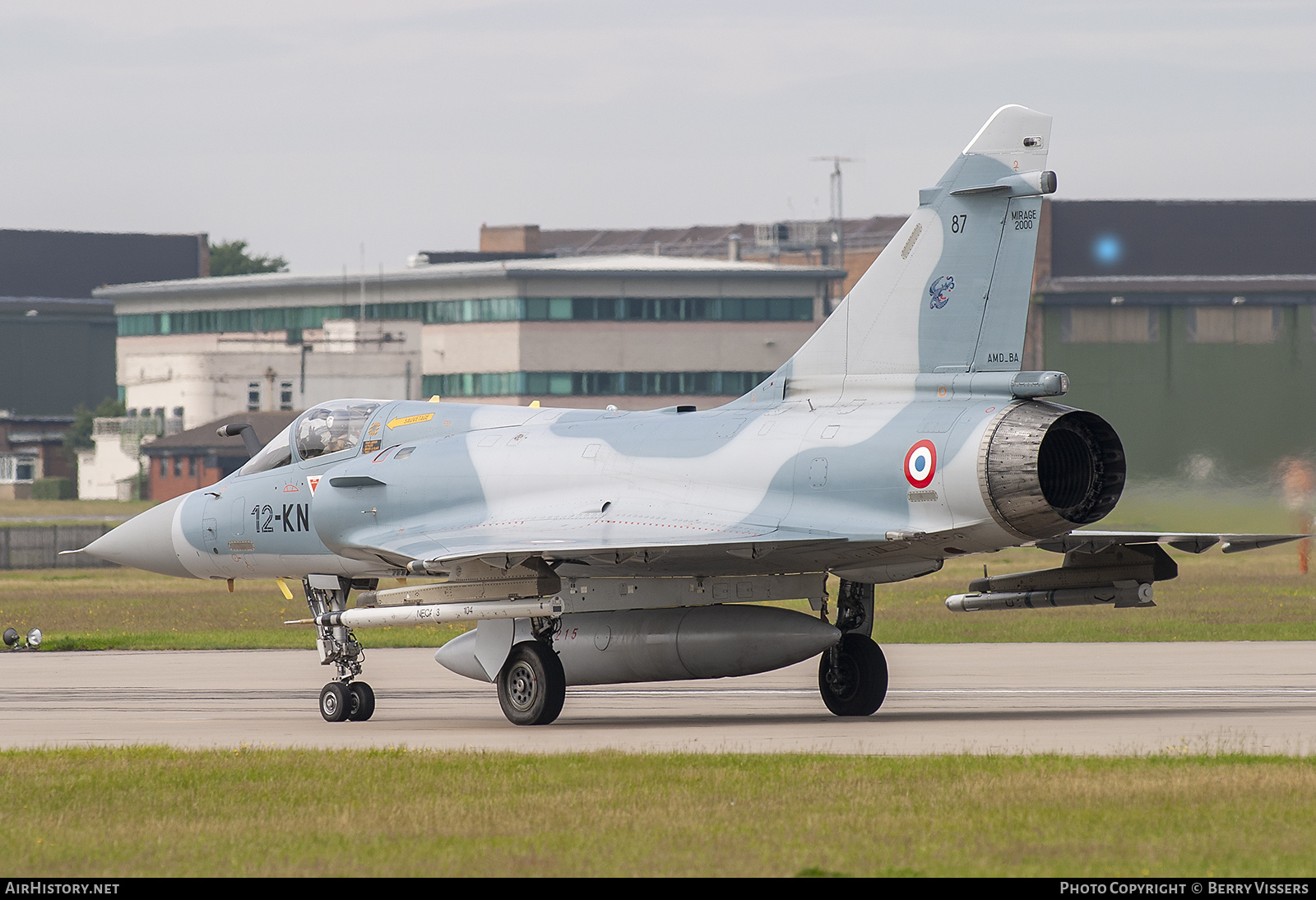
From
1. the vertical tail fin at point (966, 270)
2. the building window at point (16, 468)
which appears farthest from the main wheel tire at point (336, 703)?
the building window at point (16, 468)

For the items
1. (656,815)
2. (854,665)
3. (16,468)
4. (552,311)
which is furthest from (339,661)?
(16,468)

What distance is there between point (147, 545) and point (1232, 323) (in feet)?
192

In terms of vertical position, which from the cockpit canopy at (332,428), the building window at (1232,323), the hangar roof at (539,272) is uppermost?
the hangar roof at (539,272)

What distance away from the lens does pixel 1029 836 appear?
1033 centimetres

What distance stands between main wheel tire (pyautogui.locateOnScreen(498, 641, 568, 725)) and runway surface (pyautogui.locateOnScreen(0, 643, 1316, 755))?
0.20m

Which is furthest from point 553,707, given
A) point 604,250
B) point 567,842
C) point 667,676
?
point 604,250

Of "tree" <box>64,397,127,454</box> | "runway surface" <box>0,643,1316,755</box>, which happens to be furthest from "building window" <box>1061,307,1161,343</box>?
Result: "tree" <box>64,397,127,454</box>

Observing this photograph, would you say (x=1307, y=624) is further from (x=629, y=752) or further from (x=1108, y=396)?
(x=1108, y=396)

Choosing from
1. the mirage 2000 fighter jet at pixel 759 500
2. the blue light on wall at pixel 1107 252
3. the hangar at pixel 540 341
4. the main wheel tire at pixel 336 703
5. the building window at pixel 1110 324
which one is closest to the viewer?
the mirage 2000 fighter jet at pixel 759 500

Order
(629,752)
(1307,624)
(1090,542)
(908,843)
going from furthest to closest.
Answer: (1307,624) < (1090,542) < (629,752) < (908,843)

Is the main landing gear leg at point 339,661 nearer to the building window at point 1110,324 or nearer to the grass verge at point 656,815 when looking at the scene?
the grass verge at point 656,815

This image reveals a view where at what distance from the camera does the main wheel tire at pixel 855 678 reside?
18.9m

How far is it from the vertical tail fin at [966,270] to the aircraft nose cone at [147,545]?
29.0ft

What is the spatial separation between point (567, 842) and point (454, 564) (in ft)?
26.2
